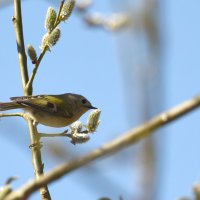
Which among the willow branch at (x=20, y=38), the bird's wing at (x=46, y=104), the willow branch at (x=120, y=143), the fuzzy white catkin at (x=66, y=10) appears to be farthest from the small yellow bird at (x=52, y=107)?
the willow branch at (x=120, y=143)

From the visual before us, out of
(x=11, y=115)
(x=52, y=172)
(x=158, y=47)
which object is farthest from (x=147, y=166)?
(x=11, y=115)

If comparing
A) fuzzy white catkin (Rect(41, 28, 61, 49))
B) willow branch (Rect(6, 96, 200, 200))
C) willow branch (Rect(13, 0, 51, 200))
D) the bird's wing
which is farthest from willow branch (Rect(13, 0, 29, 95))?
willow branch (Rect(6, 96, 200, 200))

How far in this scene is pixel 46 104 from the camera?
18.7ft

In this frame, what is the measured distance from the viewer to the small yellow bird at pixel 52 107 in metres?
5.01

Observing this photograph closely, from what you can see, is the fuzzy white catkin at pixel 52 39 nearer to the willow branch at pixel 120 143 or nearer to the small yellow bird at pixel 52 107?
the small yellow bird at pixel 52 107

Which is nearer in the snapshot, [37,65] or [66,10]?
[37,65]

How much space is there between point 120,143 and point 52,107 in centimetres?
499

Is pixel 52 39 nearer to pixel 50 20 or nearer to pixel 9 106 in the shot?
pixel 50 20

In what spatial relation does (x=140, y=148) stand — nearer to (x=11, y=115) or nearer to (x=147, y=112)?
(x=147, y=112)

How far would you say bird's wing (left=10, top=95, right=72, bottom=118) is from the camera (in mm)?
5152

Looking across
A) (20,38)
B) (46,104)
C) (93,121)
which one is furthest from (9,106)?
(93,121)

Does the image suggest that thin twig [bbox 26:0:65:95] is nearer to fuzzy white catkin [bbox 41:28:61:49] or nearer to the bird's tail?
fuzzy white catkin [bbox 41:28:61:49]

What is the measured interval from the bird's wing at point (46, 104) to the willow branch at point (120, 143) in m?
3.84

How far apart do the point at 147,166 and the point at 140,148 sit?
0.19ft
